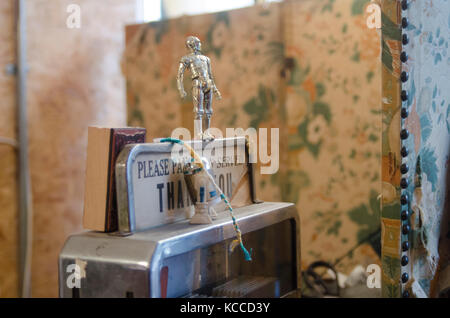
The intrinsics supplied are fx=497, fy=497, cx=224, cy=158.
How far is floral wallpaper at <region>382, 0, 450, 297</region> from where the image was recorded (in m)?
1.07

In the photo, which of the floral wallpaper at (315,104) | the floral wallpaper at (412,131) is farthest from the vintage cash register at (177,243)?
the floral wallpaper at (315,104)

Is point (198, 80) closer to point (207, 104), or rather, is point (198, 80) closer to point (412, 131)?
point (207, 104)

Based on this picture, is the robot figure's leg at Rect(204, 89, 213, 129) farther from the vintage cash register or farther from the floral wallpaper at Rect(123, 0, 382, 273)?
the floral wallpaper at Rect(123, 0, 382, 273)

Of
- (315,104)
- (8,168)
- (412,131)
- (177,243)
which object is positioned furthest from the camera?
(8,168)

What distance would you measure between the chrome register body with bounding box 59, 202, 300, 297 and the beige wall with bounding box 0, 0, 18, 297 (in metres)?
1.43

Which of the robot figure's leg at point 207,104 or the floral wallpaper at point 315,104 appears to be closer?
the robot figure's leg at point 207,104

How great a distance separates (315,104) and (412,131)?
968mm

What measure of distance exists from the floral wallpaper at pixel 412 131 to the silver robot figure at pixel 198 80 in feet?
1.30

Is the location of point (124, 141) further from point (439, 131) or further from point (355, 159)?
point (355, 159)

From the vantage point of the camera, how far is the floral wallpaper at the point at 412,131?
107 cm

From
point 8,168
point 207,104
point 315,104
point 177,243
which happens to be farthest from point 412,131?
point 8,168

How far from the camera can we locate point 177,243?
2.88 ft

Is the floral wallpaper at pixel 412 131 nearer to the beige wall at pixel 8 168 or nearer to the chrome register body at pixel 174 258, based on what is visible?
the chrome register body at pixel 174 258

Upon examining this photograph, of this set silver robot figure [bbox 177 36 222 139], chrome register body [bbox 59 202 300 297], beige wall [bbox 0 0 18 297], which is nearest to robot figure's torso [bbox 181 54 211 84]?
silver robot figure [bbox 177 36 222 139]
